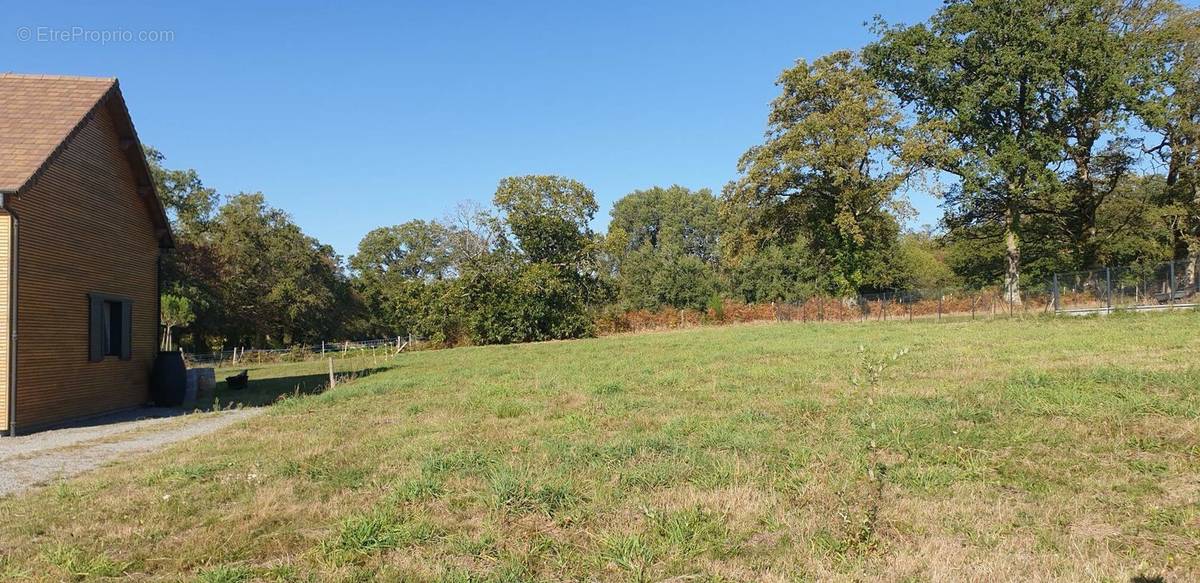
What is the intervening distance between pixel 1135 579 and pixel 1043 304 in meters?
33.1

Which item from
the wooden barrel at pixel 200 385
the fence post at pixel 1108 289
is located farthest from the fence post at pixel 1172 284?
the wooden barrel at pixel 200 385

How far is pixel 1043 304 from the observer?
31719 mm

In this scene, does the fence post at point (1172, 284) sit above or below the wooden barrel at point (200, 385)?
above

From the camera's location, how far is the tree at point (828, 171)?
39.2 meters

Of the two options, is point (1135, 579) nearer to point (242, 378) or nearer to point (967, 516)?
point (967, 516)

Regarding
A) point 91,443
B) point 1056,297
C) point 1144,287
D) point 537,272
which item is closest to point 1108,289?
point 1144,287

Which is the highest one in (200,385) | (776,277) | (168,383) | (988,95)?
(988,95)

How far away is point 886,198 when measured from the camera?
39.1 meters

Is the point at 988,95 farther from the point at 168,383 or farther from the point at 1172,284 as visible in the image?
the point at 168,383

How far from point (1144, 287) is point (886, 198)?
A: 14.1 meters

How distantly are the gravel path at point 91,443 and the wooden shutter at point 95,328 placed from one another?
126 cm

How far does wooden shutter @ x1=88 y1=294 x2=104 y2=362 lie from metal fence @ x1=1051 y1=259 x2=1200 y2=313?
3211 centimetres

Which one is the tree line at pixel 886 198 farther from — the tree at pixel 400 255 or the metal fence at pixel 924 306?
the tree at pixel 400 255

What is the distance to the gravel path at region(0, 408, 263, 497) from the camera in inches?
298
